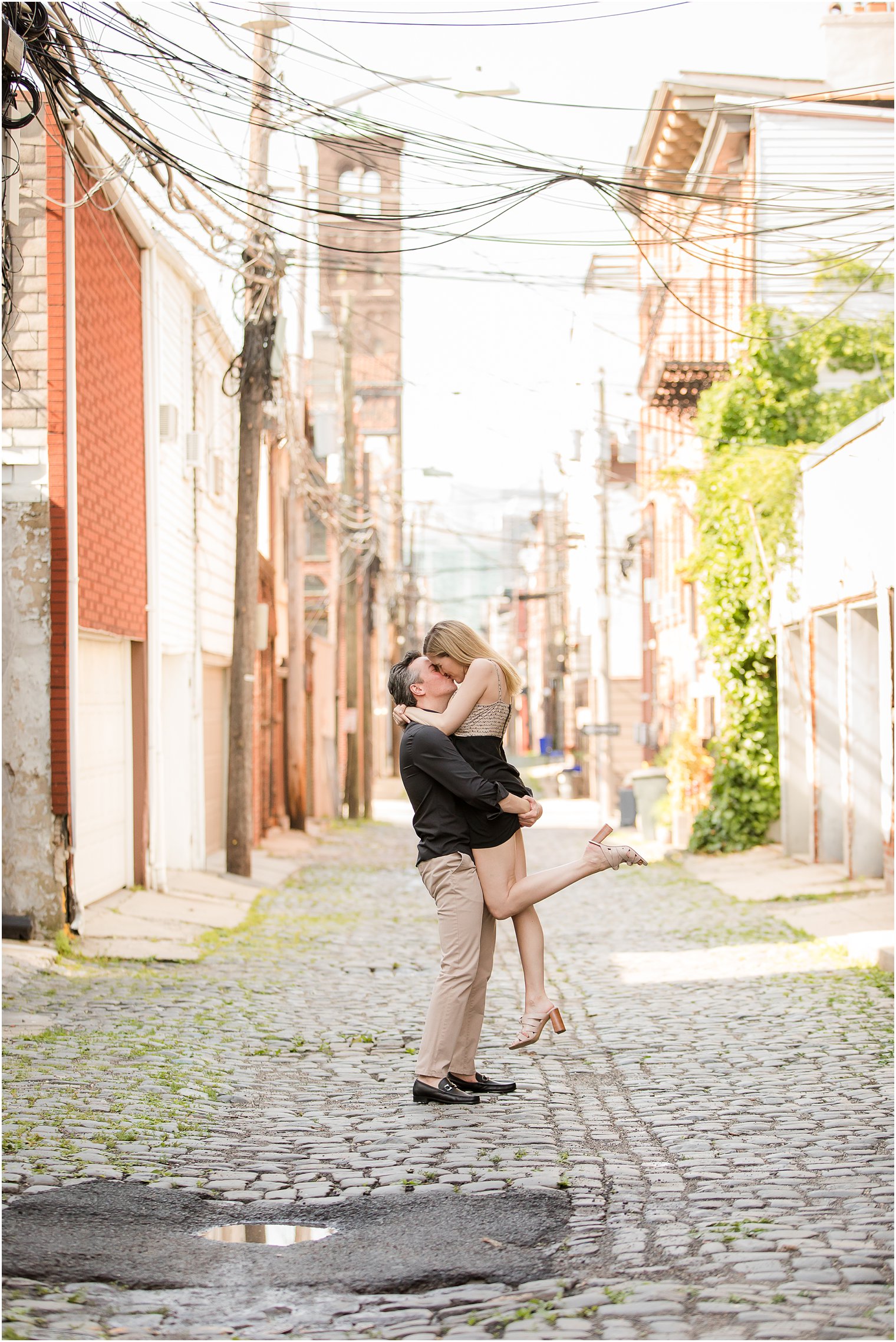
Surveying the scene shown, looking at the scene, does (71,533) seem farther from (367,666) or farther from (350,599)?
(367,666)

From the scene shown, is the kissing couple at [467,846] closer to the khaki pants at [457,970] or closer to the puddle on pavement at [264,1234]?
the khaki pants at [457,970]

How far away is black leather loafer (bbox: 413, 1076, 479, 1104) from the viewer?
21.9 ft

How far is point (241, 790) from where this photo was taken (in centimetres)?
1691

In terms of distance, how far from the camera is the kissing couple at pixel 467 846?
6688 mm

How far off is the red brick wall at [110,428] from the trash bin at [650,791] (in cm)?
1256

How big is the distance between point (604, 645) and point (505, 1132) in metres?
26.4

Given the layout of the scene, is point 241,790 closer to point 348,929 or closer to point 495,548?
point 348,929

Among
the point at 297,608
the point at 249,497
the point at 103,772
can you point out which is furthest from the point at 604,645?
the point at 103,772

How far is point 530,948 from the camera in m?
6.94

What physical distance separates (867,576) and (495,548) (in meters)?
172

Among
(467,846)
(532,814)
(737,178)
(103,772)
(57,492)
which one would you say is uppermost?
(737,178)

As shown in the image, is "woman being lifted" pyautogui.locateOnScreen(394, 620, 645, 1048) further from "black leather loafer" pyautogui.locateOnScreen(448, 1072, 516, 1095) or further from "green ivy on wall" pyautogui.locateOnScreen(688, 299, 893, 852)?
"green ivy on wall" pyautogui.locateOnScreen(688, 299, 893, 852)

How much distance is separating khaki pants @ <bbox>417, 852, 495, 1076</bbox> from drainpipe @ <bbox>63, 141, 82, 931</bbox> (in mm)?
5406

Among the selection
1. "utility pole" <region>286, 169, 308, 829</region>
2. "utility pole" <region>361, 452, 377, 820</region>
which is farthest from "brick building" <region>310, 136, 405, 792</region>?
"utility pole" <region>286, 169, 308, 829</region>
